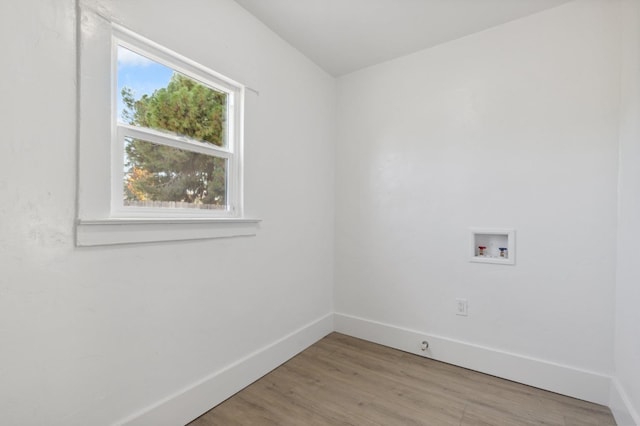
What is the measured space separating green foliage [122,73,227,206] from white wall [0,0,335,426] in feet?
0.68

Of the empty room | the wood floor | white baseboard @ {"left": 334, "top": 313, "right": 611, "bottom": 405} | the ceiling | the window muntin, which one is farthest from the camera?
the ceiling

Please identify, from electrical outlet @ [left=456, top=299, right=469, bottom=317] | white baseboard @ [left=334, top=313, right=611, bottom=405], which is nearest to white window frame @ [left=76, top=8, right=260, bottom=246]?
white baseboard @ [left=334, top=313, right=611, bottom=405]

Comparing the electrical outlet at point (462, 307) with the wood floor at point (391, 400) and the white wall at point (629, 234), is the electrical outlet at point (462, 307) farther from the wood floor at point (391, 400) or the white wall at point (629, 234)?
the white wall at point (629, 234)

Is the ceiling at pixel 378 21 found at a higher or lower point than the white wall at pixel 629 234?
higher

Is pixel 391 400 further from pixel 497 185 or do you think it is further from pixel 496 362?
pixel 497 185

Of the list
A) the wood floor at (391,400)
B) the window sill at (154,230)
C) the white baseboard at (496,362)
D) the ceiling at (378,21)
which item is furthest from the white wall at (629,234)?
the window sill at (154,230)

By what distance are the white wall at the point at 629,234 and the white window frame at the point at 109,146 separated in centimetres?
230

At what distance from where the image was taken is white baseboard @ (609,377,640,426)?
1.49m

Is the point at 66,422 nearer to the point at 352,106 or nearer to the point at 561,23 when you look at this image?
the point at 352,106

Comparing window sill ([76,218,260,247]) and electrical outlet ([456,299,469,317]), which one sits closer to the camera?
window sill ([76,218,260,247])

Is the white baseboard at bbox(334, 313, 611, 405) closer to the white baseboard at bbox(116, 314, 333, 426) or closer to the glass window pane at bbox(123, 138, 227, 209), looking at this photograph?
the white baseboard at bbox(116, 314, 333, 426)

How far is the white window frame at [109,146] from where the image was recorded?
126 cm

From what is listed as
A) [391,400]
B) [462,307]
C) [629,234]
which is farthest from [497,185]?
[391,400]

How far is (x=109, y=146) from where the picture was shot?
53.2 inches
